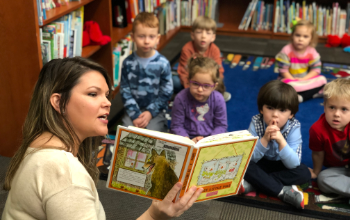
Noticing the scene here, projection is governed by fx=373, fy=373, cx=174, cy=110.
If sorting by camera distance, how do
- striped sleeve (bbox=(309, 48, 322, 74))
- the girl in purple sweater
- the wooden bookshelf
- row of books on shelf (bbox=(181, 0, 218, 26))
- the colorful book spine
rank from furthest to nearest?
row of books on shelf (bbox=(181, 0, 218, 26))
the colorful book spine
striped sleeve (bbox=(309, 48, 322, 74))
the girl in purple sweater
the wooden bookshelf

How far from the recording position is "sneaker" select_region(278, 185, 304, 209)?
1806mm

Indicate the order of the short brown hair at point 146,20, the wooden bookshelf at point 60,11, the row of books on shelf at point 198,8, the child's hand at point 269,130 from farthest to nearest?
the row of books on shelf at point 198,8, the short brown hair at point 146,20, the wooden bookshelf at point 60,11, the child's hand at point 269,130

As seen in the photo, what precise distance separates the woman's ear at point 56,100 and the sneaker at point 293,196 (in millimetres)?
1267

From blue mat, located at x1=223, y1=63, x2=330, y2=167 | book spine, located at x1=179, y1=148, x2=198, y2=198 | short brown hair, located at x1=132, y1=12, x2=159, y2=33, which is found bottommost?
blue mat, located at x1=223, y1=63, x2=330, y2=167

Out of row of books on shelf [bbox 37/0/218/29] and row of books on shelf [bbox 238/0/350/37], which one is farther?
row of books on shelf [bbox 238/0/350/37]

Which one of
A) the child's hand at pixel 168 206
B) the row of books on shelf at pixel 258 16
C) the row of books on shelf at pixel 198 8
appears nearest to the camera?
the child's hand at pixel 168 206

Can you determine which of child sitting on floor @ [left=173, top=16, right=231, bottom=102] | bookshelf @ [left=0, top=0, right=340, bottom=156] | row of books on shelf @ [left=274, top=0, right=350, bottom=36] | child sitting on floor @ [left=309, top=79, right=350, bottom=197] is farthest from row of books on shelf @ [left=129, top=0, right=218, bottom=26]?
child sitting on floor @ [left=309, top=79, right=350, bottom=197]

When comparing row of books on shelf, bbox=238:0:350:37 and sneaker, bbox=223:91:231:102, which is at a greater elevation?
row of books on shelf, bbox=238:0:350:37

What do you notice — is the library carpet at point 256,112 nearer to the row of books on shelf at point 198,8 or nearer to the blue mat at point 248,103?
the blue mat at point 248,103

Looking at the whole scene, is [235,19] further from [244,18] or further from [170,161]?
[170,161]

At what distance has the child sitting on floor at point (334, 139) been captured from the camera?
1.83m

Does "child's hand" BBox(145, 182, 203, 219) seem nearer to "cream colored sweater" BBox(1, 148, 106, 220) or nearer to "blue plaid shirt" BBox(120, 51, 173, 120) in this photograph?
"cream colored sweater" BBox(1, 148, 106, 220)

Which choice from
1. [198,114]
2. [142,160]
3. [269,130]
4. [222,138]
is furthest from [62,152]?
[198,114]

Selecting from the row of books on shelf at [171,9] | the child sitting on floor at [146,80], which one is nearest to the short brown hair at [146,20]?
the child sitting on floor at [146,80]
